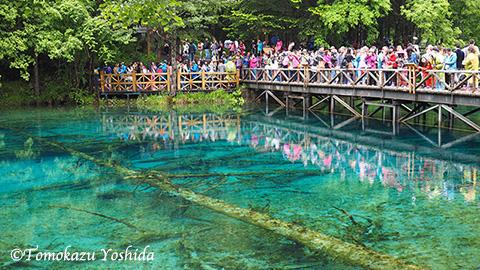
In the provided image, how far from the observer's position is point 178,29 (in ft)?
107

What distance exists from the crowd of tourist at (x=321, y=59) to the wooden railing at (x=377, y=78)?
0.18 ft

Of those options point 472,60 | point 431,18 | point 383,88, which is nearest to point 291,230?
point 472,60

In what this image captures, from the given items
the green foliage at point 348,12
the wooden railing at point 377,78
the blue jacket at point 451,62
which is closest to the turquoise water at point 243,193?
the wooden railing at point 377,78

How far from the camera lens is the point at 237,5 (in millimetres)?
34688

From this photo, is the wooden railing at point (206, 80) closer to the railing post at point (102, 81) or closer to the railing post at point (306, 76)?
the railing post at point (102, 81)

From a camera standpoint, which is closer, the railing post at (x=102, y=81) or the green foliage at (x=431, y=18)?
the green foliage at (x=431, y=18)

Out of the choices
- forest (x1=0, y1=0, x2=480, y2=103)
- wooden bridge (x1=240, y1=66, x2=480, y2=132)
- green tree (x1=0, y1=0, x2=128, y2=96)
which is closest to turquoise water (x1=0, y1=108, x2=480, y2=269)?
wooden bridge (x1=240, y1=66, x2=480, y2=132)

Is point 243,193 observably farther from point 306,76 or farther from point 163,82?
point 163,82

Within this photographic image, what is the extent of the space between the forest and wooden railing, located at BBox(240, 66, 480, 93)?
3.83 m

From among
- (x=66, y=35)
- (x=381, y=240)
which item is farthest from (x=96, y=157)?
(x=66, y=35)

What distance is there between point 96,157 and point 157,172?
2961 mm

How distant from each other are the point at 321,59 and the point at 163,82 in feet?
31.8

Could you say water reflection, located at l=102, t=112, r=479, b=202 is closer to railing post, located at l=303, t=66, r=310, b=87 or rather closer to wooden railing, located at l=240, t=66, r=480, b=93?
wooden railing, located at l=240, t=66, r=480, b=93

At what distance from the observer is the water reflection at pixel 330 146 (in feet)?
44.7
